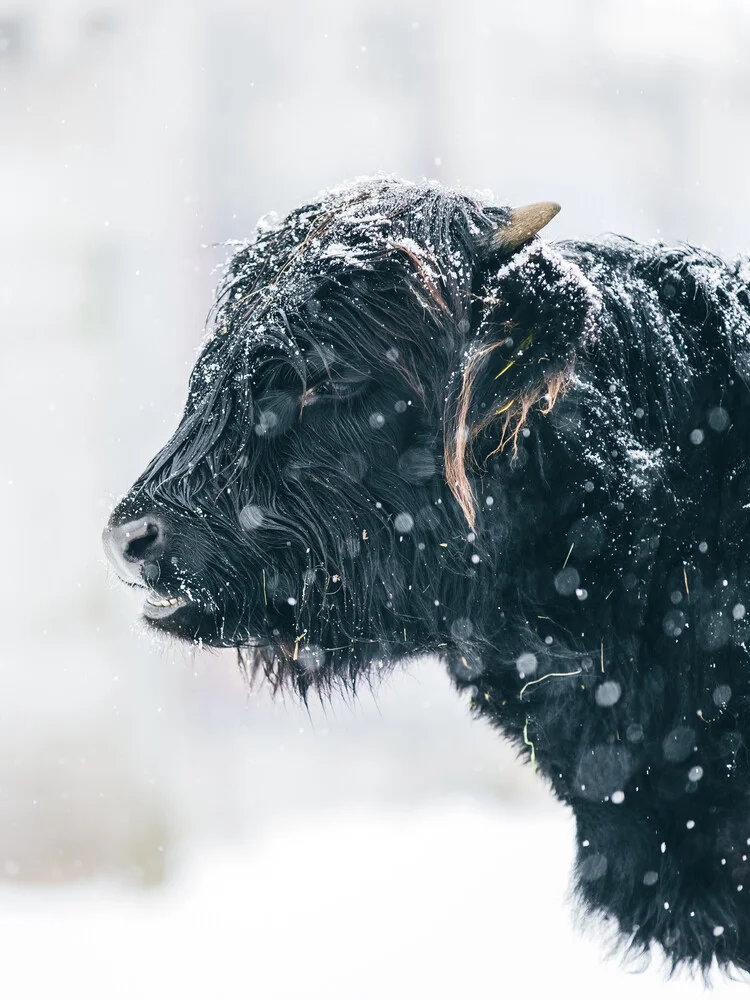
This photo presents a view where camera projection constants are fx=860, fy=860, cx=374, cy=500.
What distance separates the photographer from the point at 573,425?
1988 mm

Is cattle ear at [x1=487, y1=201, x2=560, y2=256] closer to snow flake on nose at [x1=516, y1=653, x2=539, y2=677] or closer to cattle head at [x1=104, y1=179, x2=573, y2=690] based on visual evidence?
cattle head at [x1=104, y1=179, x2=573, y2=690]

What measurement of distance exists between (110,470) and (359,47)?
215 inches

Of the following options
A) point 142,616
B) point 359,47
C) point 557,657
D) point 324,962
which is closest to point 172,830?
point 324,962

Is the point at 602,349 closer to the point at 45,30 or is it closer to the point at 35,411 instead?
the point at 35,411

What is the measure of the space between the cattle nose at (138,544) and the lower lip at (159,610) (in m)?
0.14

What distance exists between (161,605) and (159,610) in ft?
0.06

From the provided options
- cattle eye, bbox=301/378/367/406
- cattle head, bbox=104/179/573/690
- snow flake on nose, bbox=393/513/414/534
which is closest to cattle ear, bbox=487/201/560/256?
cattle head, bbox=104/179/573/690

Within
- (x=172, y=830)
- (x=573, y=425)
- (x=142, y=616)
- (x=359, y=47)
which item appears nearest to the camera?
(x=573, y=425)

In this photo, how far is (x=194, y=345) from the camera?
5.83 m

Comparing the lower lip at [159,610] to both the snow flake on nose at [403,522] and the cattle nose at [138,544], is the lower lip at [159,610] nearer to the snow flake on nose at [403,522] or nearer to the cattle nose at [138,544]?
the cattle nose at [138,544]

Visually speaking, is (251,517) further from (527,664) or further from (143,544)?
(527,664)

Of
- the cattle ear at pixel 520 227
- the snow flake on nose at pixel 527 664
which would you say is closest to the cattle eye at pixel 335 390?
the cattle ear at pixel 520 227

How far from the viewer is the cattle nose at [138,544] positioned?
206cm

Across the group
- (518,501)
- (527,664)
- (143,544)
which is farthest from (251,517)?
(527,664)
